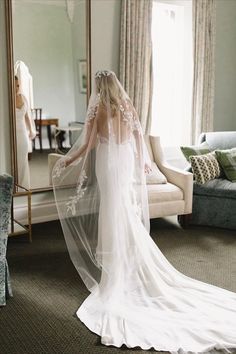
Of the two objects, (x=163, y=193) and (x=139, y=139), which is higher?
(x=139, y=139)

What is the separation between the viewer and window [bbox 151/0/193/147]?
6164mm

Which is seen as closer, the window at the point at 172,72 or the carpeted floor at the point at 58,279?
the carpeted floor at the point at 58,279

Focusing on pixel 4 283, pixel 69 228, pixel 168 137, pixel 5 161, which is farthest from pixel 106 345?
pixel 168 137

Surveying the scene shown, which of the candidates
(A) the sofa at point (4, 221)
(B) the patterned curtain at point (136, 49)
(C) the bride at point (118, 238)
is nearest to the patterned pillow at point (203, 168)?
(B) the patterned curtain at point (136, 49)

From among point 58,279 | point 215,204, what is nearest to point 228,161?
point 215,204

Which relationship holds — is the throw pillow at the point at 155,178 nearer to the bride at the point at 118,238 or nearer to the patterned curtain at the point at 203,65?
the bride at the point at 118,238

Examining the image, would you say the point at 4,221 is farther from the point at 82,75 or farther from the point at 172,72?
the point at 172,72

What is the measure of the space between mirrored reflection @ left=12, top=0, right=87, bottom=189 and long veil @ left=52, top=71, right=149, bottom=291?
3.42 feet

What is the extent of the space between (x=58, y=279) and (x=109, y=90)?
1.51 metres

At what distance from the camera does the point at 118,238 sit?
3.49 meters

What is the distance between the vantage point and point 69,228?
3686 mm

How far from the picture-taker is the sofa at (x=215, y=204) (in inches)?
191

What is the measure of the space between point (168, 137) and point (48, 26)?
2.44 meters

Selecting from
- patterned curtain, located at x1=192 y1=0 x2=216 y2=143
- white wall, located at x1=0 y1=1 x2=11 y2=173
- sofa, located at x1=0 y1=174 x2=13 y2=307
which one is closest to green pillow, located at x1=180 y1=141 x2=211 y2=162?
patterned curtain, located at x1=192 y1=0 x2=216 y2=143
